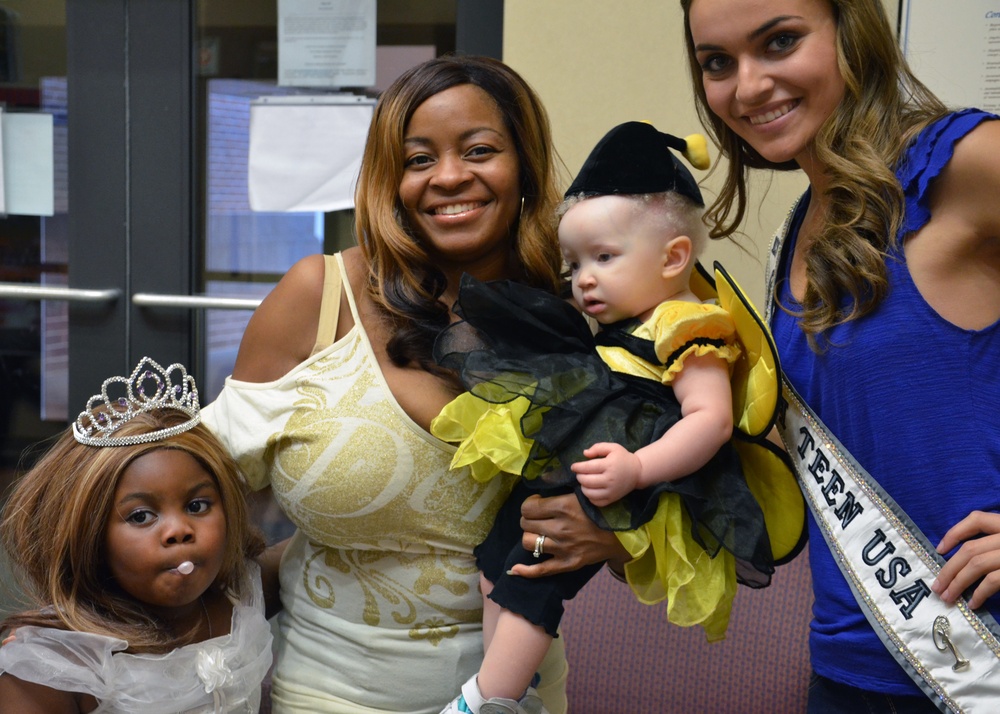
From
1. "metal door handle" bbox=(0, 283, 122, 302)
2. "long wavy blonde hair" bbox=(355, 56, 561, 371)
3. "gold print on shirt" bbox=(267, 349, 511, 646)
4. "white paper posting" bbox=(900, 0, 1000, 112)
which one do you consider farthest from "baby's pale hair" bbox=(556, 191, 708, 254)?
"metal door handle" bbox=(0, 283, 122, 302)

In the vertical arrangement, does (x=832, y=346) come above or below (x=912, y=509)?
above

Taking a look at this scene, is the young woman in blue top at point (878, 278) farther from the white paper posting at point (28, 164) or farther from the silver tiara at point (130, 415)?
the white paper posting at point (28, 164)

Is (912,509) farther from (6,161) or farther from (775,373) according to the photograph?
(6,161)

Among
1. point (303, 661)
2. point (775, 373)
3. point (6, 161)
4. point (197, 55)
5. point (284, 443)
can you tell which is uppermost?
point (197, 55)

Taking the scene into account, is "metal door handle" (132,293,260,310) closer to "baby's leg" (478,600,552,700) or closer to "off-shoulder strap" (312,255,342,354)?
"off-shoulder strap" (312,255,342,354)

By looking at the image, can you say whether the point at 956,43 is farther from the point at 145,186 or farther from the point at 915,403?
the point at 145,186

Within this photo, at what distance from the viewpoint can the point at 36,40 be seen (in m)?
2.66

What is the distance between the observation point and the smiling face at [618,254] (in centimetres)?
137

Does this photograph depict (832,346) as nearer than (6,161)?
Yes

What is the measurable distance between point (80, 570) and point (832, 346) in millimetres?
1039

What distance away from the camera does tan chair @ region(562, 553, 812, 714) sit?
2109mm

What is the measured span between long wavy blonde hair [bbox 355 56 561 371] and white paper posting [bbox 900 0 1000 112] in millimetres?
1198

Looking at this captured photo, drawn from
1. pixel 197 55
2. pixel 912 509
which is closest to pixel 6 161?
pixel 197 55

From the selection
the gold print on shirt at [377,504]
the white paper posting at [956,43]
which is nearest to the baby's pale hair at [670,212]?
the gold print on shirt at [377,504]
